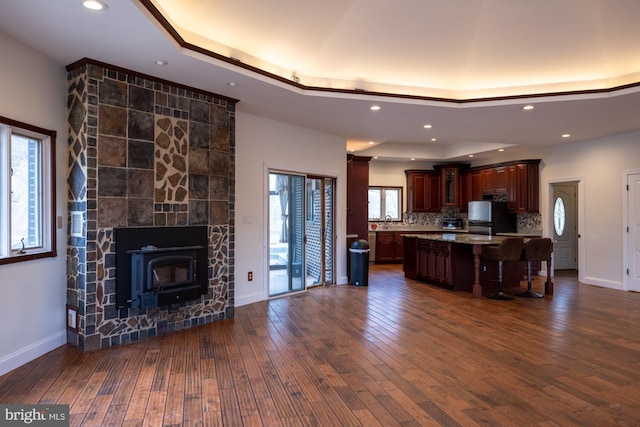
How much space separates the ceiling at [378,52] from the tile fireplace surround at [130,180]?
26 centimetres

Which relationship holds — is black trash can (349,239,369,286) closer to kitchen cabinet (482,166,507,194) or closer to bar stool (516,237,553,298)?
bar stool (516,237,553,298)

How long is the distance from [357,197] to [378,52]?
12.6 ft

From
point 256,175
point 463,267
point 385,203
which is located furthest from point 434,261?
point 385,203

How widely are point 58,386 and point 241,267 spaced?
272cm

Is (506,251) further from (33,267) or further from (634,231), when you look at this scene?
(33,267)

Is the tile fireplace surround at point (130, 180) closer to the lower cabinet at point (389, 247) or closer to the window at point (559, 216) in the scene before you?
the lower cabinet at point (389, 247)

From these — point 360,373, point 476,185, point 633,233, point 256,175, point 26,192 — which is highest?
point 476,185

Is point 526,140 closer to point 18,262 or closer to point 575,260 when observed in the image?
point 575,260

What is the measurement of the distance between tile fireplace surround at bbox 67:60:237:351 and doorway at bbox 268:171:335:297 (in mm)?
1456

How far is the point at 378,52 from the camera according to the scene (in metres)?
4.67

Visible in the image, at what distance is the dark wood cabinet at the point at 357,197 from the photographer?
8.00 m

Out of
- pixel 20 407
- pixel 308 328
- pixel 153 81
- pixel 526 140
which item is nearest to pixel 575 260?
pixel 526 140

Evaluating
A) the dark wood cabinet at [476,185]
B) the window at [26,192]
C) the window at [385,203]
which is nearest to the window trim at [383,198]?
the window at [385,203]

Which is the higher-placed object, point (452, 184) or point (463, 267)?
point (452, 184)
